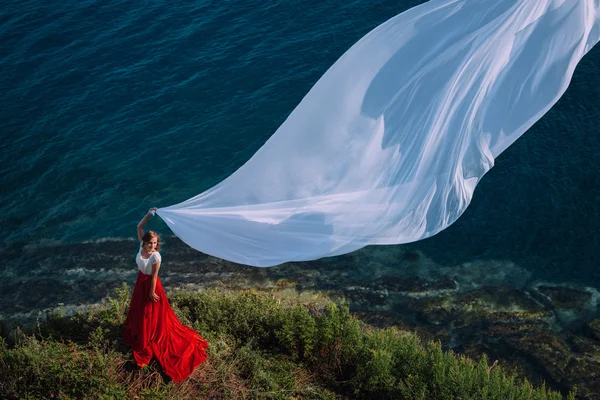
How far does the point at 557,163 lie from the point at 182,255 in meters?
11.7

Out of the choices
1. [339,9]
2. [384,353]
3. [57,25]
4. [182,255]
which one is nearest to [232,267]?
[182,255]

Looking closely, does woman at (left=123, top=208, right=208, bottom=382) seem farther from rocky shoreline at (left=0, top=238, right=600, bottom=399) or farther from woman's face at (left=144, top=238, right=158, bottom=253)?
rocky shoreline at (left=0, top=238, right=600, bottom=399)

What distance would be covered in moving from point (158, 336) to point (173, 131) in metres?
13.8

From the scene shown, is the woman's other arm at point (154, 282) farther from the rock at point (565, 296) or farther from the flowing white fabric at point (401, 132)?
the rock at point (565, 296)

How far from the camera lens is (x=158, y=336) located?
10.9 meters

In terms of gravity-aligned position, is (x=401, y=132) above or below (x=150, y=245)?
above

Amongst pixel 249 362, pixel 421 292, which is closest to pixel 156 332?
pixel 249 362

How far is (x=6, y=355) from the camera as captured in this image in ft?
35.9

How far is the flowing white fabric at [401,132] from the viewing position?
10781 mm

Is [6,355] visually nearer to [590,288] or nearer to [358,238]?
[358,238]

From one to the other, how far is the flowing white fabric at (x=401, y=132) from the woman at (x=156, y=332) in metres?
0.91

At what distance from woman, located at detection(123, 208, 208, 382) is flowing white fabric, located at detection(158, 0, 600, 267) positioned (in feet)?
2.99

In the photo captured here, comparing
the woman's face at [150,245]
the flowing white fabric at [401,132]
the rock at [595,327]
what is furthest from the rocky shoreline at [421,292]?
the woman's face at [150,245]

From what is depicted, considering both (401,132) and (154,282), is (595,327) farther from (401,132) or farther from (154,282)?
(154,282)
